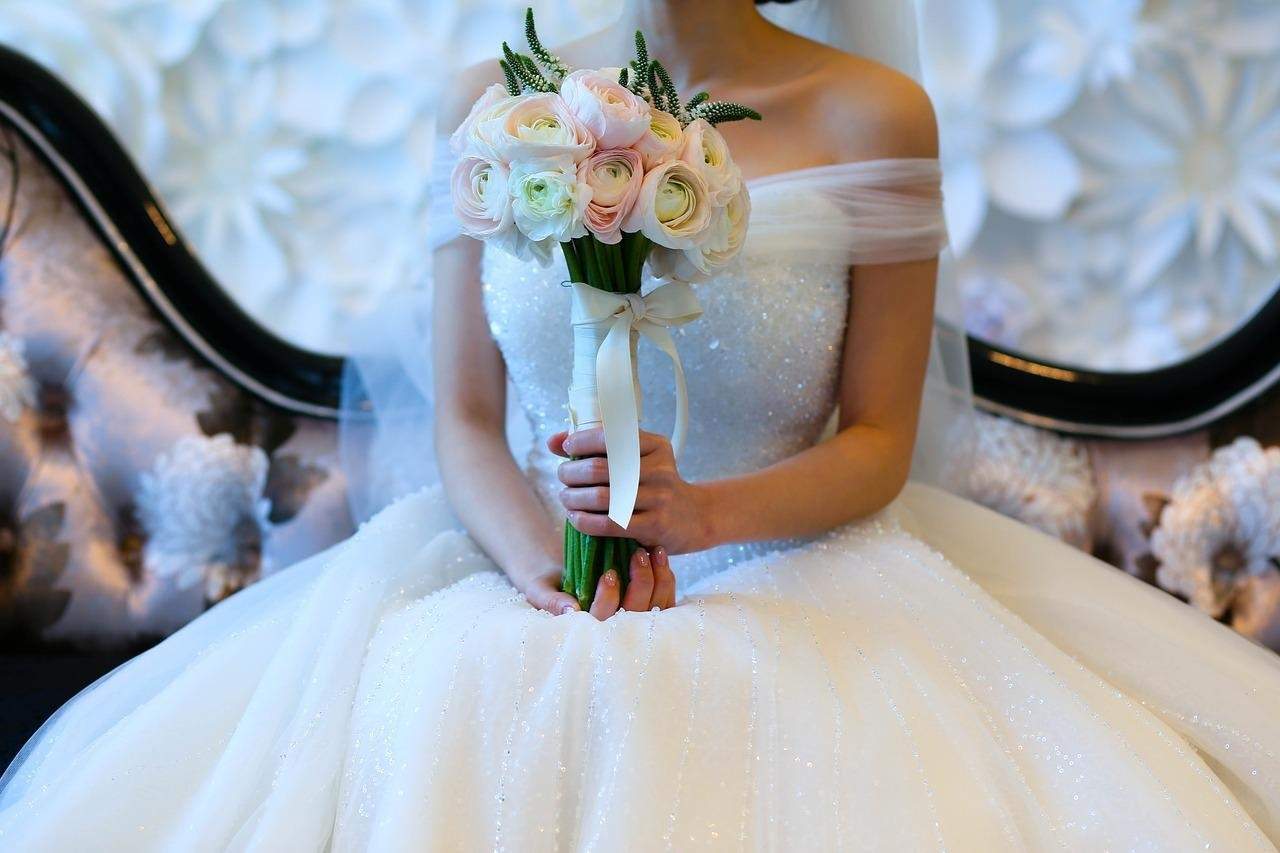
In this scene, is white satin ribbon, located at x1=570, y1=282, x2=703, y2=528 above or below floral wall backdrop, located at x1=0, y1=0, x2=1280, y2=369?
below

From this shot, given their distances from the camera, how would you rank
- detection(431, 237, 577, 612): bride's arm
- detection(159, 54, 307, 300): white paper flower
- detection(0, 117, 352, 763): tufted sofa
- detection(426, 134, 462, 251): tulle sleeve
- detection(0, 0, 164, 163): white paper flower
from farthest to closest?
1. detection(159, 54, 307, 300): white paper flower
2. detection(0, 0, 164, 163): white paper flower
3. detection(0, 117, 352, 763): tufted sofa
4. detection(426, 134, 462, 251): tulle sleeve
5. detection(431, 237, 577, 612): bride's arm

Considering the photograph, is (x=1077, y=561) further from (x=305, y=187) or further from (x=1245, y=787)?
(x=305, y=187)

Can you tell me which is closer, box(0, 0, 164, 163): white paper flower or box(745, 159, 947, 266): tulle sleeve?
box(745, 159, 947, 266): tulle sleeve

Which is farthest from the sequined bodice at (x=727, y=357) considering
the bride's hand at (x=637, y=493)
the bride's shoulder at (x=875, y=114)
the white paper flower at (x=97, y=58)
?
the white paper flower at (x=97, y=58)

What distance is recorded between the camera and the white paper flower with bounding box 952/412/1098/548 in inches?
63.4

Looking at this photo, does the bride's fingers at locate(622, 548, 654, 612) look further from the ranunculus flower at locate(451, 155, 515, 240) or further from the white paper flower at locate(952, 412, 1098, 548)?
the white paper flower at locate(952, 412, 1098, 548)

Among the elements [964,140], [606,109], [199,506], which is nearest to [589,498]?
[606,109]

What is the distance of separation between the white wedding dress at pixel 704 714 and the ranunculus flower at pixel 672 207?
0.31m

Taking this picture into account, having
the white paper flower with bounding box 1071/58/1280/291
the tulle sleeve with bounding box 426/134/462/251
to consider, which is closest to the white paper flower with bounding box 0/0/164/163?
the tulle sleeve with bounding box 426/134/462/251

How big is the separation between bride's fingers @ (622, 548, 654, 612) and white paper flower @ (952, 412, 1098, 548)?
26.7 inches

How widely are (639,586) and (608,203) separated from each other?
1.13 feet

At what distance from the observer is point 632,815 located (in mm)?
806

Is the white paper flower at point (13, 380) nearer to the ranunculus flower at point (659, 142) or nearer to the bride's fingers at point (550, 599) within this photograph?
the bride's fingers at point (550, 599)

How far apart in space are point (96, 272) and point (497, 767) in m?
1.08
